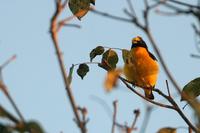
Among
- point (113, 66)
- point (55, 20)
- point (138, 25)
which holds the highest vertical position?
point (55, 20)

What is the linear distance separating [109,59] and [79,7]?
0.25 meters

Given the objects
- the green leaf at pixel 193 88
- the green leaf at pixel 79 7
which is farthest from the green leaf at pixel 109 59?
the green leaf at pixel 193 88

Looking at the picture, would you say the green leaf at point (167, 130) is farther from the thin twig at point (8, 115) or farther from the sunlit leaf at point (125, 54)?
the thin twig at point (8, 115)

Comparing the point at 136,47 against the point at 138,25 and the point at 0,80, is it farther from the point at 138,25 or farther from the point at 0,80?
the point at 0,80

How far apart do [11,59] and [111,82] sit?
0.33 m

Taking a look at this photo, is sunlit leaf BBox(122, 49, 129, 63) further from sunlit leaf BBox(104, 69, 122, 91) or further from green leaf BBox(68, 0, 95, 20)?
sunlit leaf BBox(104, 69, 122, 91)

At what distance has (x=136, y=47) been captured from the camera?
4543 millimetres

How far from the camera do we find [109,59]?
6.28ft

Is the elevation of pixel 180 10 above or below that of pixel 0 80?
above

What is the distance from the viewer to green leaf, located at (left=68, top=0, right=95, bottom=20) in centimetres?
186

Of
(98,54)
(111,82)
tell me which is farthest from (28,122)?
(98,54)

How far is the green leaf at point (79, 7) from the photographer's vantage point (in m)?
1.86

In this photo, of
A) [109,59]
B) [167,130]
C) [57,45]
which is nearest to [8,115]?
[167,130]

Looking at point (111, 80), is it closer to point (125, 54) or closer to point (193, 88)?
point (193, 88)
